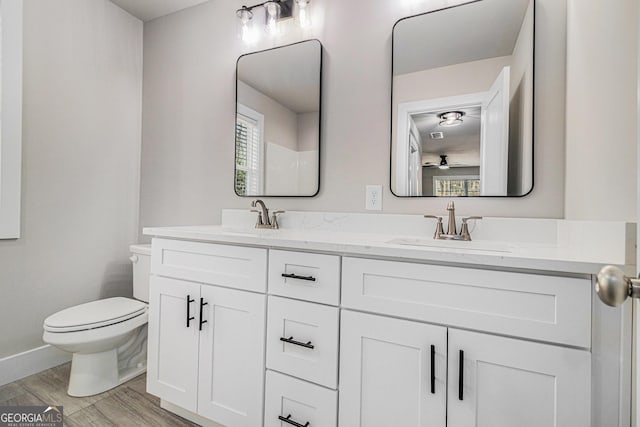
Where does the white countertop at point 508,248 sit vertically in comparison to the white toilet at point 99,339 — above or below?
above

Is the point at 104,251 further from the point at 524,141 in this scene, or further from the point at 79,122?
the point at 524,141

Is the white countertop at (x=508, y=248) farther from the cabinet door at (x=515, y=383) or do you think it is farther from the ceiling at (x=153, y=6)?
the ceiling at (x=153, y=6)

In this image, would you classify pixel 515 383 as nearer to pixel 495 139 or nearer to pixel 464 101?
pixel 495 139

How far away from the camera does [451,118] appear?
1.46 metres

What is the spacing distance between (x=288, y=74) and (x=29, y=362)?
7.32ft

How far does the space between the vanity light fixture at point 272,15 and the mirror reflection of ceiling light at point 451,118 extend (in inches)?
37.0

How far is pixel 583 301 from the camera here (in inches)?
31.2

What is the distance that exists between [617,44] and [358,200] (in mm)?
1075

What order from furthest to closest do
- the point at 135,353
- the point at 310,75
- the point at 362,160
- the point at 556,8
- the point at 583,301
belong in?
the point at 135,353 < the point at 310,75 < the point at 362,160 < the point at 556,8 < the point at 583,301

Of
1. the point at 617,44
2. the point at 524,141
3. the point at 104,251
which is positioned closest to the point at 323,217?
the point at 524,141

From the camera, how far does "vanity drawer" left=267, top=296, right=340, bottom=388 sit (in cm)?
109

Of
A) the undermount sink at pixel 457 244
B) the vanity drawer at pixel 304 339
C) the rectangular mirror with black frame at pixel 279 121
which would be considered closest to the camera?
the vanity drawer at pixel 304 339

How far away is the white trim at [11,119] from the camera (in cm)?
172

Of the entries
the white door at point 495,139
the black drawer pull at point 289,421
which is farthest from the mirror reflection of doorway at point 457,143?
the black drawer pull at point 289,421
